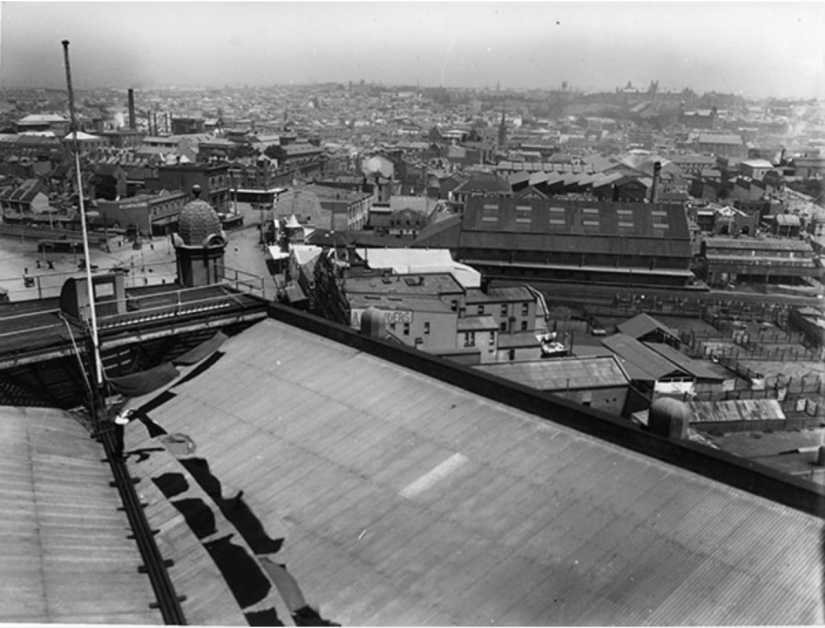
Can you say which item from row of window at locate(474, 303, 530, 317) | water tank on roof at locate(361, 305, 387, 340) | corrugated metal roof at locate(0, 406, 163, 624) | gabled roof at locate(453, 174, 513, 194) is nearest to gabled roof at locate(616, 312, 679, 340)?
row of window at locate(474, 303, 530, 317)

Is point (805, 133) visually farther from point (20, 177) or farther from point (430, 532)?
point (430, 532)

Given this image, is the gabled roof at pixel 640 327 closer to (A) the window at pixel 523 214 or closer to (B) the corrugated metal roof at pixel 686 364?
(B) the corrugated metal roof at pixel 686 364

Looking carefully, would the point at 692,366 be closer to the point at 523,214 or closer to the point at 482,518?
the point at 523,214

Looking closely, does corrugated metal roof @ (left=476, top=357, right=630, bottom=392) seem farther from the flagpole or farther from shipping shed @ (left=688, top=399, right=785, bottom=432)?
the flagpole

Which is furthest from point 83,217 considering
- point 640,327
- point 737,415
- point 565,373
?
point 640,327

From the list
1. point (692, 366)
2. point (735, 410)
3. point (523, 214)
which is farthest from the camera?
point (523, 214)

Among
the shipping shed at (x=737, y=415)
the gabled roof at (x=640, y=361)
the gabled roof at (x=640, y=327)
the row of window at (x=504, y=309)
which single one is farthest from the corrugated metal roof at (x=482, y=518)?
the gabled roof at (x=640, y=327)

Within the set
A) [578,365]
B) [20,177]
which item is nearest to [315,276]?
[578,365]
